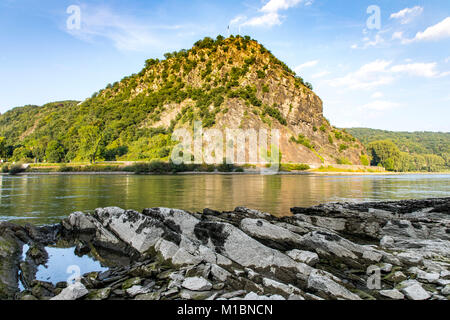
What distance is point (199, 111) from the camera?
13700cm

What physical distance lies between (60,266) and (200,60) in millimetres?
173678

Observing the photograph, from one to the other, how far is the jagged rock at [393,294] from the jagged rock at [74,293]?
6.69 metres

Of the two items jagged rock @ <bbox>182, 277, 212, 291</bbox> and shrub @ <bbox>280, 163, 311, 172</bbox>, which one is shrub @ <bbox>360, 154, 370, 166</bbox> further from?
jagged rock @ <bbox>182, 277, 212, 291</bbox>

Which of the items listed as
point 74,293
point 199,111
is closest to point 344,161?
point 199,111

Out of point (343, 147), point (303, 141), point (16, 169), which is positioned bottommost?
point (16, 169)

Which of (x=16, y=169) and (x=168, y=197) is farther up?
(x=16, y=169)

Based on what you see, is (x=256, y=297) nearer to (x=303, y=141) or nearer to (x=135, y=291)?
(x=135, y=291)

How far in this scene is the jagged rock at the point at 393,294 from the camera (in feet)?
20.3

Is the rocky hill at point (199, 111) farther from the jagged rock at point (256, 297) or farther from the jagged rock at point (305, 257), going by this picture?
the jagged rock at point (256, 297)

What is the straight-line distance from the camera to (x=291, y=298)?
573 centimetres

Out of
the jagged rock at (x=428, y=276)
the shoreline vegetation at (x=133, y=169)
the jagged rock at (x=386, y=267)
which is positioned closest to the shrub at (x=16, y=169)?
the shoreline vegetation at (x=133, y=169)

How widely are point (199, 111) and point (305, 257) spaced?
13250cm
